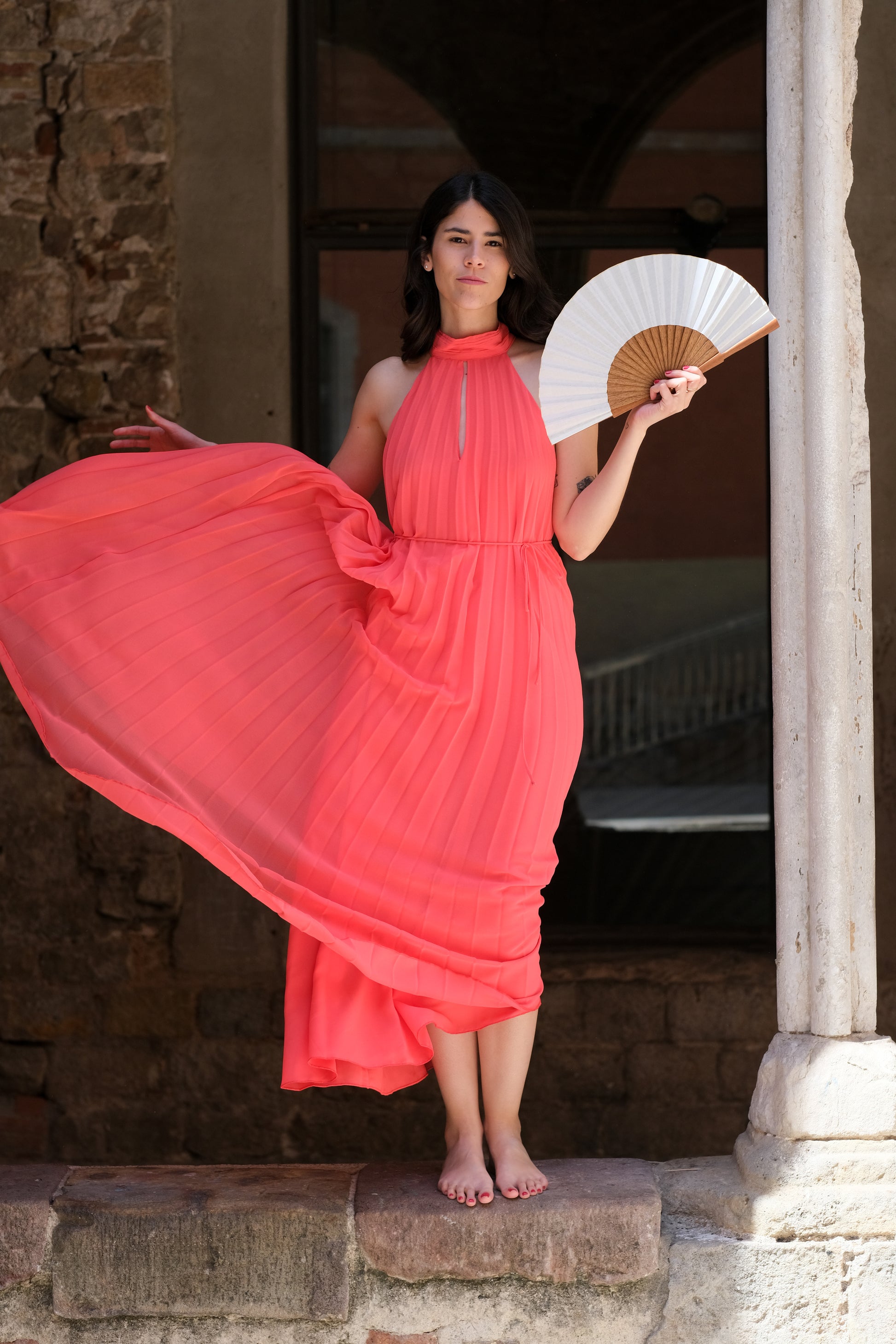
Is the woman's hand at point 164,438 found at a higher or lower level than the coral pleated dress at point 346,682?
higher

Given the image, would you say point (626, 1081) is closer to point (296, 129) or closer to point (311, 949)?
point (311, 949)

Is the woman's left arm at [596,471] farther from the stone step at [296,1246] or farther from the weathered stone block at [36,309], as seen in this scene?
the weathered stone block at [36,309]

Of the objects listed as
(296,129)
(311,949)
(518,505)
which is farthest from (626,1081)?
(296,129)

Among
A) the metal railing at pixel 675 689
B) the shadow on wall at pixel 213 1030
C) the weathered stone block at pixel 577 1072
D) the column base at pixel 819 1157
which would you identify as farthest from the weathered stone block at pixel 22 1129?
the metal railing at pixel 675 689

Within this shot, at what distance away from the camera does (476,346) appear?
8.74ft

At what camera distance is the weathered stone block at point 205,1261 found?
2373 millimetres

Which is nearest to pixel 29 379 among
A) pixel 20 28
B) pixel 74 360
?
pixel 74 360

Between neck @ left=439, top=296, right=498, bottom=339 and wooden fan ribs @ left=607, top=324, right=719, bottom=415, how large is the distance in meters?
0.41

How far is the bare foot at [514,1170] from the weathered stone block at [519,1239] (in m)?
0.03

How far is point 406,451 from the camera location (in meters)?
2.61

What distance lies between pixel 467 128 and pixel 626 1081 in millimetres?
3411

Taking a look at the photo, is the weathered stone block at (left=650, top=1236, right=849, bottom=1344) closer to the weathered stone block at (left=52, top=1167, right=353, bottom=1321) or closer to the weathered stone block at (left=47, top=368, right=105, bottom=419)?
the weathered stone block at (left=52, top=1167, right=353, bottom=1321)

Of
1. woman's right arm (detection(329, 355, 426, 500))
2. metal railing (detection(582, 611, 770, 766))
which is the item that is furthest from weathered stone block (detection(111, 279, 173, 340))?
metal railing (detection(582, 611, 770, 766))

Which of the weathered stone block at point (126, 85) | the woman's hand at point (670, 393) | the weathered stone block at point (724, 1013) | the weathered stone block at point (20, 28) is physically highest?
the weathered stone block at point (20, 28)
